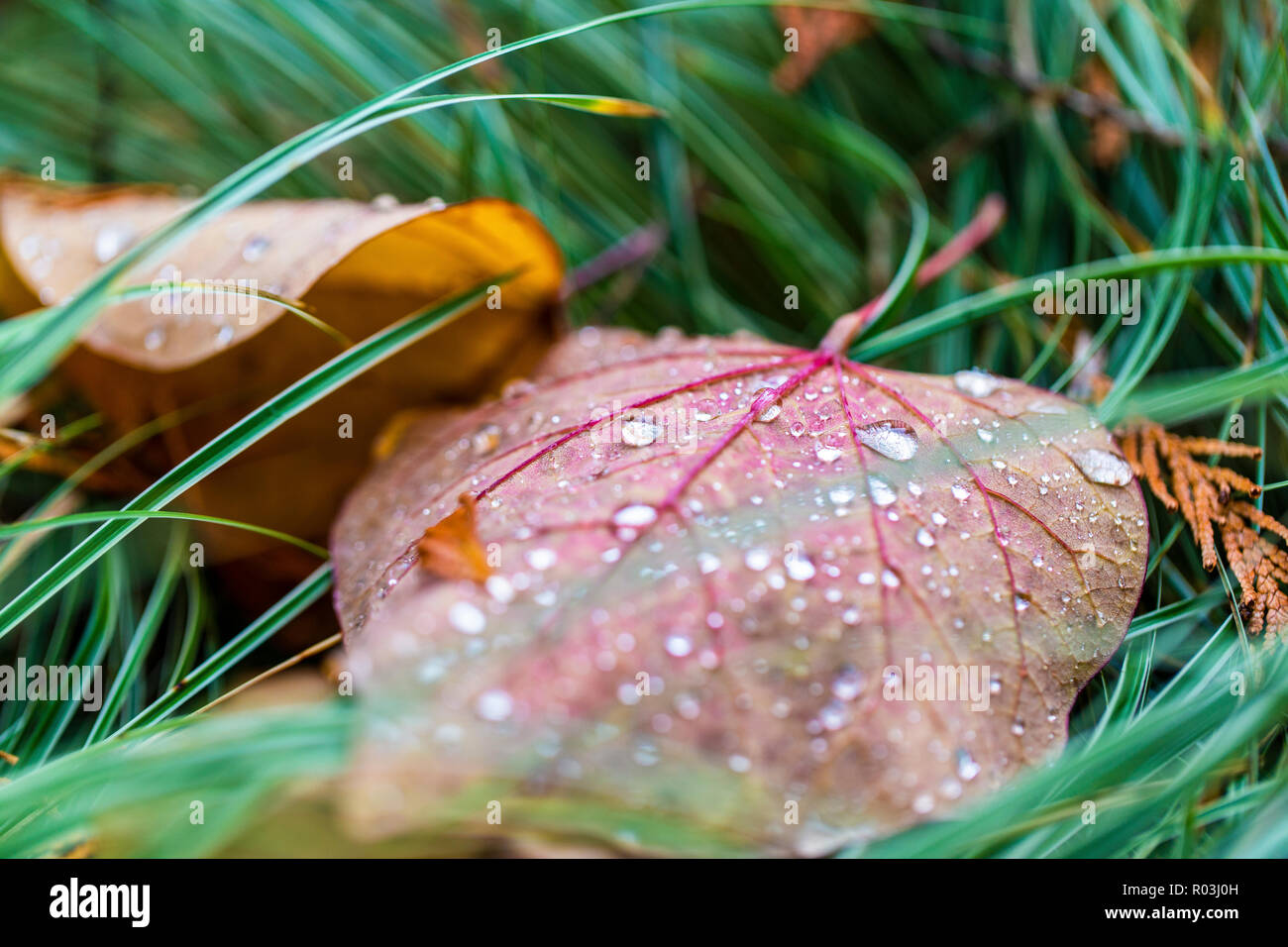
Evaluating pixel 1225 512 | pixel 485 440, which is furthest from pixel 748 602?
pixel 1225 512

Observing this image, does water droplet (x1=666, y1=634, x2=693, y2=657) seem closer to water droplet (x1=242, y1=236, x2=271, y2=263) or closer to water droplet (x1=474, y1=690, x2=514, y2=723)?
water droplet (x1=474, y1=690, x2=514, y2=723)

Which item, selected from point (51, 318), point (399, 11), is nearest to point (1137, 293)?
point (51, 318)

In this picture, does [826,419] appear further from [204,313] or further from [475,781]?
[204,313]

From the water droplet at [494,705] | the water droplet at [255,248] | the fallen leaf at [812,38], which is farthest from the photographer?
the fallen leaf at [812,38]

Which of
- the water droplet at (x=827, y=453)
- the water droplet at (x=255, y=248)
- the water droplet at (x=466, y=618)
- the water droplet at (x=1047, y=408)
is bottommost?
the water droplet at (x=466, y=618)

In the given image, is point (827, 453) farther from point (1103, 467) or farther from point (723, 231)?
point (723, 231)
